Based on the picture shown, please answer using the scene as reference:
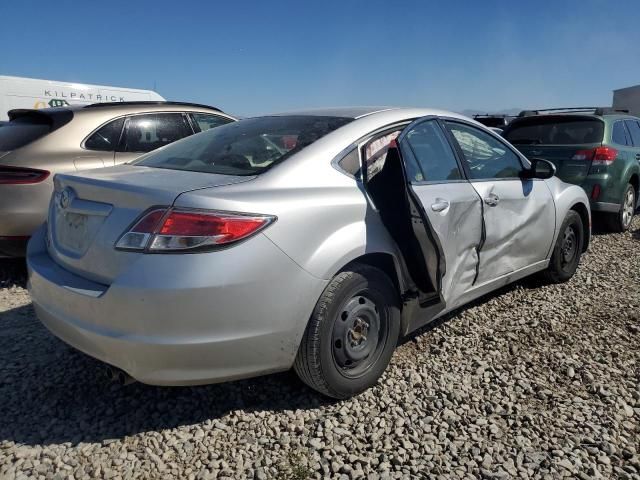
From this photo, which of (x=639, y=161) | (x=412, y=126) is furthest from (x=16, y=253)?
(x=639, y=161)

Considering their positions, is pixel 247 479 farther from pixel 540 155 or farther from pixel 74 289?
pixel 540 155

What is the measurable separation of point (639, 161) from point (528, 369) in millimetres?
5546

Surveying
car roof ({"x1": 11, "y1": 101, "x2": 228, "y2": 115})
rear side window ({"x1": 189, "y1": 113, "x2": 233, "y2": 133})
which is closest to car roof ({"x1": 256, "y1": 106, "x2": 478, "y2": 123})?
car roof ({"x1": 11, "y1": 101, "x2": 228, "y2": 115})

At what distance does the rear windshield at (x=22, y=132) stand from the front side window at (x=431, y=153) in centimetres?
328

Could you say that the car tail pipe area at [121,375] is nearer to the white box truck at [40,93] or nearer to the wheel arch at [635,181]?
the wheel arch at [635,181]

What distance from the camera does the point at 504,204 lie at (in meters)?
3.55

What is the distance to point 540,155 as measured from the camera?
660cm

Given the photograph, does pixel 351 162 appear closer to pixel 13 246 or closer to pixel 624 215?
pixel 13 246

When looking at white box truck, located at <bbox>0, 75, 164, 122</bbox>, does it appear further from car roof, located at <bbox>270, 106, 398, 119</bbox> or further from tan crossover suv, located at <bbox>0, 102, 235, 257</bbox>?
car roof, located at <bbox>270, 106, 398, 119</bbox>

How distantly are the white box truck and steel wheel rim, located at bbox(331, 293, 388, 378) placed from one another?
1112cm

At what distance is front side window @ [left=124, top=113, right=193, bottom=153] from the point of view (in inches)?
196

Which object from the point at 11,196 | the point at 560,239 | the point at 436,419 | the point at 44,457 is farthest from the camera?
the point at 560,239

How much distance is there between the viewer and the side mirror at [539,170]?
12.8 ft

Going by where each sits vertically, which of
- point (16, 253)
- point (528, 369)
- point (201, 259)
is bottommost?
point (528, 369)
